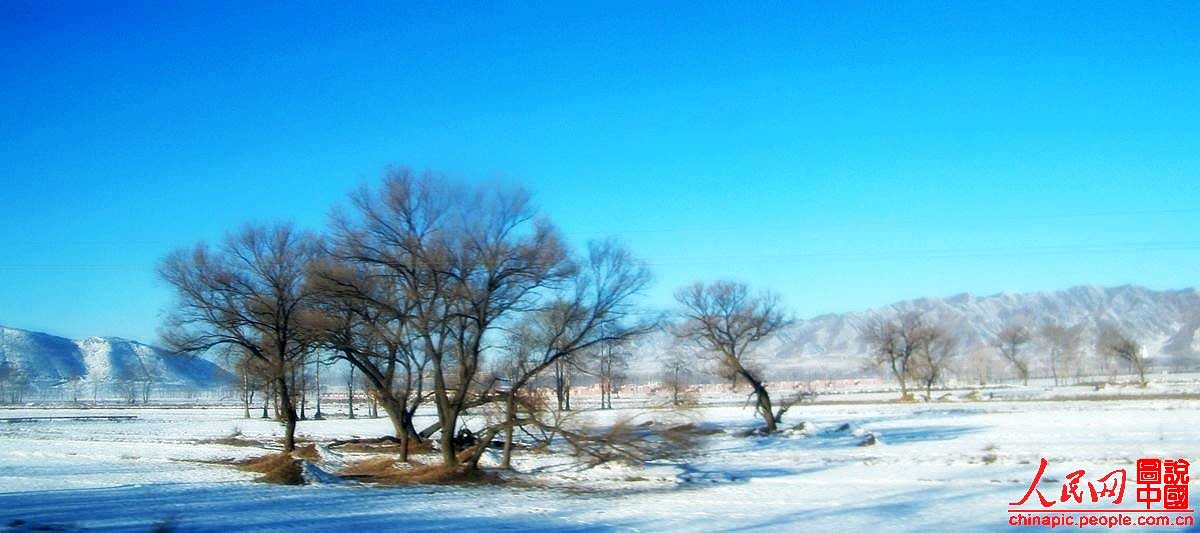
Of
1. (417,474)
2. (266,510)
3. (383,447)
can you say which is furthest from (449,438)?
(266,510)

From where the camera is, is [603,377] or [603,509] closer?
[603,509]

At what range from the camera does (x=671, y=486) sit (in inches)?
1032

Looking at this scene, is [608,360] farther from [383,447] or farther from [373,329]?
[383,447]

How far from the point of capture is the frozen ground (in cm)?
1822

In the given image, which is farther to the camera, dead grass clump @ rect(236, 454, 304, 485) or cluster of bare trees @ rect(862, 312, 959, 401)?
cluster of bare trees @ rect(862, 312, 959, 401)

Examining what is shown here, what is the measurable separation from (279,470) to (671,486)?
40.5 feet

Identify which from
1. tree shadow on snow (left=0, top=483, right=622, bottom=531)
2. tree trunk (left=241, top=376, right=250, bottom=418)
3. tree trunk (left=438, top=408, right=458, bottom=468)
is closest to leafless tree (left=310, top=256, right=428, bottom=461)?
tree trunk (left=438, top=408, right=458, bottom=468)

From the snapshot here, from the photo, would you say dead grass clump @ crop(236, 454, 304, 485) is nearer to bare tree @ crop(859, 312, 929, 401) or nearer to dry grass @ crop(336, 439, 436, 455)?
dry grass @ crop(336, 439, 436, 455)

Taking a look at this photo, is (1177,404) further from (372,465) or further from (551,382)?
(372,465)

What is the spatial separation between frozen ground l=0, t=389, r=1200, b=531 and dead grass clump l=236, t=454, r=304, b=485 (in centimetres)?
86

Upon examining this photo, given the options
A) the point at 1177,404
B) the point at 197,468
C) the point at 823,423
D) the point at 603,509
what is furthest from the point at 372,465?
the point at 1177,404

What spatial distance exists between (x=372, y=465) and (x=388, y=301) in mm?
6251

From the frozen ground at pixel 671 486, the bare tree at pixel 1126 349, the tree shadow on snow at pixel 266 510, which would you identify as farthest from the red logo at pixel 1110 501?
the bare tree at pixel 1126 349

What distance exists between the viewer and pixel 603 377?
3322 cm
